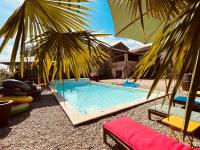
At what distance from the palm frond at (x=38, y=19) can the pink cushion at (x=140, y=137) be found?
86.9 inches

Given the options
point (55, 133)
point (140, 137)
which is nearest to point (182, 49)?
point (140, 137)

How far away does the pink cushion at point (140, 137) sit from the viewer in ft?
7.72

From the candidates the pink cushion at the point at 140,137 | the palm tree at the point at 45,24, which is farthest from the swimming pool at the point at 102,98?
the palm tree at the point at 45,24

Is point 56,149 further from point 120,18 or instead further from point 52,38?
point 120,18

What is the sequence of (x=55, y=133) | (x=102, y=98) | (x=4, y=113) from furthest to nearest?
(x=102, y=98) < (x=4, y=113) < (x=55, y=133)

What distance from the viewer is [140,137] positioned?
269 cm

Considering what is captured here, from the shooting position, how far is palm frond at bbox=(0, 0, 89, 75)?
1.38 metres

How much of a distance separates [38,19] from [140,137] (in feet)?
8.75

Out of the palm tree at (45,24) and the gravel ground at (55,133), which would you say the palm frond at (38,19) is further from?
the gravel ground at (55,133)

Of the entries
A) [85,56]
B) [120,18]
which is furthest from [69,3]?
[120,18]

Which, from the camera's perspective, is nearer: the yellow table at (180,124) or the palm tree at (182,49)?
the palm tree at (182,49)

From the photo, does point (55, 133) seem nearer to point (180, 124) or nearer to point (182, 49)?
point (180, 124)

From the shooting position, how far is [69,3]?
170 cm

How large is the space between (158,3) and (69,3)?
1037 millimetres
